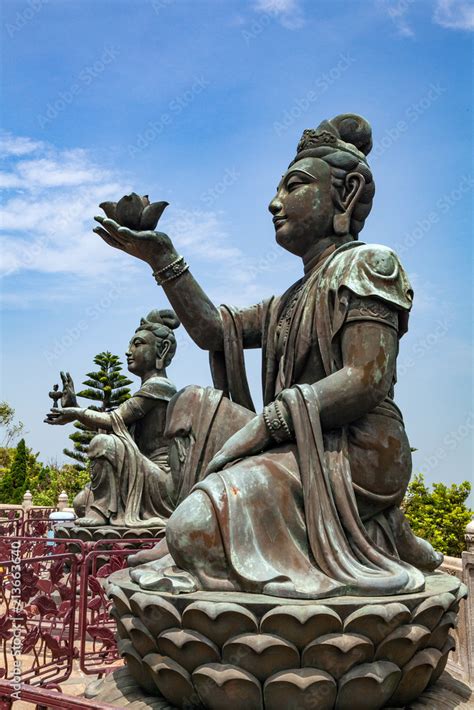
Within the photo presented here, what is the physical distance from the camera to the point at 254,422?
111 inches

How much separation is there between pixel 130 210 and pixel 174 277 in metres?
0.40

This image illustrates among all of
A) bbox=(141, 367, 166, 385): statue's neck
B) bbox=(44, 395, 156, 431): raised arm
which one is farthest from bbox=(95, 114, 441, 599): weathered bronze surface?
bbox=(141, 367, 166, 385): statue's neck

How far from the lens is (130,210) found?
3.27 meters

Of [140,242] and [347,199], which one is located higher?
[347,199]

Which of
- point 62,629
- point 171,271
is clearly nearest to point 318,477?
point 171,271

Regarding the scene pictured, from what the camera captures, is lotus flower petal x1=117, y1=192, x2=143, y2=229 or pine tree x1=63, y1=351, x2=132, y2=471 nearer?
lotus flower petal x1=117, y1=192, x2=143, y2=229

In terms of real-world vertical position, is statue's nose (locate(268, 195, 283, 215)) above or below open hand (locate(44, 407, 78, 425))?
above

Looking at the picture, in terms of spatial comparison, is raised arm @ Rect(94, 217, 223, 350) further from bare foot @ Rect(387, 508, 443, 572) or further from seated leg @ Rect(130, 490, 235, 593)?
bare foot @ Rect(387, 508, 443, 572)

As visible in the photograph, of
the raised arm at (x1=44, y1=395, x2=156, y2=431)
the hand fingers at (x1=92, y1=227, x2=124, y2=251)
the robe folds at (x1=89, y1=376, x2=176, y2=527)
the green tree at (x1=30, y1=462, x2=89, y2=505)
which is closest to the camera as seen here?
the hand fingers at (x1=92, y1=227, x2=124, y2=251)

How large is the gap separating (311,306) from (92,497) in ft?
18.2

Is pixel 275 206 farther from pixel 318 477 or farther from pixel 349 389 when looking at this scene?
pixel 318 477

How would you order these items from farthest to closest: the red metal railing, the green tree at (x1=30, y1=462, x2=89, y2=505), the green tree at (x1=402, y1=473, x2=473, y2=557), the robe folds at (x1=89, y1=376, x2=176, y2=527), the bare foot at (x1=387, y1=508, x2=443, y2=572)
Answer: the green tree at (x1=30, y1=462, x2=89, y2=505)
the green tree at (x1=402, y1=473, x2=473, y2=557)
the robe folds at (x1=89, y1=376, x2=176, y2=527)
the red metal railing
the bare foot at (x1=387, y1=508, x2=443, y2=572)

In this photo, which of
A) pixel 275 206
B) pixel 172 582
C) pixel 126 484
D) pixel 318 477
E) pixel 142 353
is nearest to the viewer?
pixel 172 582

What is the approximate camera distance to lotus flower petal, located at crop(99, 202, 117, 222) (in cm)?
330
